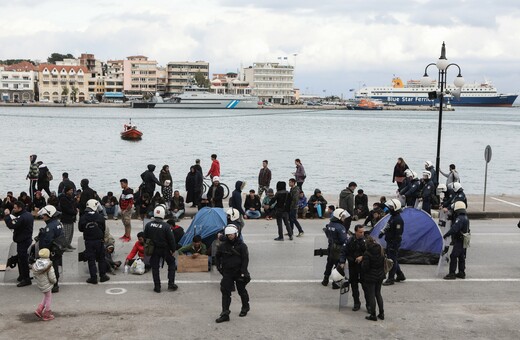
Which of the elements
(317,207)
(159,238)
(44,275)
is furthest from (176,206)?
(44,275)

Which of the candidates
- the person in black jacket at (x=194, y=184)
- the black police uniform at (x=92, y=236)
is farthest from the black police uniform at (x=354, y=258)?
the person in black jacket at (x=194, y=184)

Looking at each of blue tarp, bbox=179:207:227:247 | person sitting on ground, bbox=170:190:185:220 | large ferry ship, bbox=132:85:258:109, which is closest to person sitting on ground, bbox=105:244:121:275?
blue tarp, bbox=179:207:227:247

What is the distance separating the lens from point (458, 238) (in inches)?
474

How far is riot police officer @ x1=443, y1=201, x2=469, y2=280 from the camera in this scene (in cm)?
1186

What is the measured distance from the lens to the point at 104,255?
39.3 feet

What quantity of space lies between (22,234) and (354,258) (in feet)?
19.9

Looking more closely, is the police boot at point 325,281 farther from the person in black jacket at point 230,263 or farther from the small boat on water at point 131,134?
the small boat on water at point 131,134

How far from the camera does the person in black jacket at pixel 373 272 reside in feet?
31.7

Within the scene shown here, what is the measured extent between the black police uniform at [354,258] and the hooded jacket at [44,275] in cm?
472

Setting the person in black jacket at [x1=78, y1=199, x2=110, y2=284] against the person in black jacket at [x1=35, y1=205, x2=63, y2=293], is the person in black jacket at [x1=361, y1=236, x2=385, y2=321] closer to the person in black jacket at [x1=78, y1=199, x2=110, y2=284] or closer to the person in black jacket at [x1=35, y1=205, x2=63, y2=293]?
the person in black jacket at [x1=78, y1=199, x2=110, y2=284]

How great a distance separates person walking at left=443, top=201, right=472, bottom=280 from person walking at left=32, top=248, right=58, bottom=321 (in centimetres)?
731

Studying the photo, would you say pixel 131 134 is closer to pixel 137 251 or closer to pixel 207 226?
pixel 207 226

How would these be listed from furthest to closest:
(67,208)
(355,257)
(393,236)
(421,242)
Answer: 1. (67,208)
2. (421,242)
3. (393,236)
4. (355,257)

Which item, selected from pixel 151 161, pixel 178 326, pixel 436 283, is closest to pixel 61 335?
pixel 178 326
